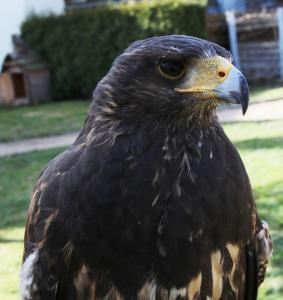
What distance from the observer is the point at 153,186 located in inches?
103

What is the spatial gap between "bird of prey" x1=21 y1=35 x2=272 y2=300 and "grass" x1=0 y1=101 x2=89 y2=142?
931 cm

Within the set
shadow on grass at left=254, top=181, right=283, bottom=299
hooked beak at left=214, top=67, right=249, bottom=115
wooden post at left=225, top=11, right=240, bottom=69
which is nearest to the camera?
hooked beak at left=214, top=67, right=249, bottom=115

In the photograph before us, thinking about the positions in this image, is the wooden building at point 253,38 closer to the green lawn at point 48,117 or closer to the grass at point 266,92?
the grass at point 266,92

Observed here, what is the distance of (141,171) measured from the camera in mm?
2635

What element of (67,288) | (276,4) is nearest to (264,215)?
(67,288)

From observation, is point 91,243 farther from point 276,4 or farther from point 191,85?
point 276,4

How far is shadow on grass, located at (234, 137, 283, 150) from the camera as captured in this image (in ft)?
28.9

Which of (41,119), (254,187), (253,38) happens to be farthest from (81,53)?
(254,187)

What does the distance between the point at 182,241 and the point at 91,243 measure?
38 cm

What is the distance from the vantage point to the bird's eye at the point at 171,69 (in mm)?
2557

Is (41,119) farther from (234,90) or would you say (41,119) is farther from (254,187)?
(234,90)

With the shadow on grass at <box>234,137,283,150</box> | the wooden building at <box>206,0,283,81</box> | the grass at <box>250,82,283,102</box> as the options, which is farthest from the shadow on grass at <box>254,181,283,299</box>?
the wooden building at <box>206,0,283,81</box>

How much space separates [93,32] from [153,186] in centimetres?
1412

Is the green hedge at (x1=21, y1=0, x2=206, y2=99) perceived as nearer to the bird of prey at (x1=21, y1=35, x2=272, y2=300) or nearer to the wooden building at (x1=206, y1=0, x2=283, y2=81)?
the wooden building at (x1=206, y1=0, x2=283, y2=81)
